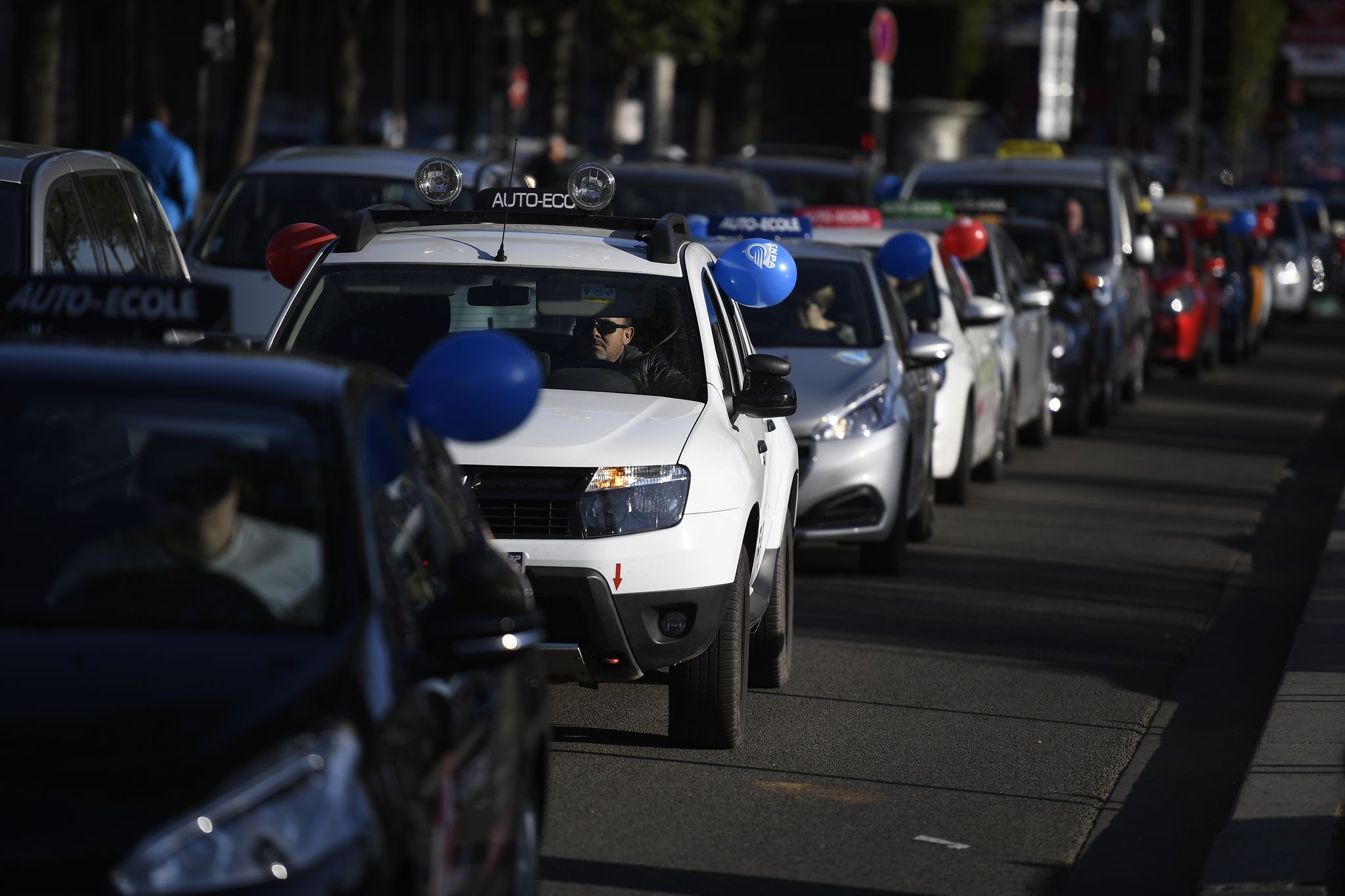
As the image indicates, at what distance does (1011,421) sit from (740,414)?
9022mm

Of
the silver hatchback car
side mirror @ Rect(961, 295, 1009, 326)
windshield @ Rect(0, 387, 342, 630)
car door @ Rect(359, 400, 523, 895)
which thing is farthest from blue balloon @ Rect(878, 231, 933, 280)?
windshield @ Rect(0, 387, 342, 630)

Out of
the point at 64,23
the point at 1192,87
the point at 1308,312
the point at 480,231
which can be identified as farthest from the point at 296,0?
the point at 480,231

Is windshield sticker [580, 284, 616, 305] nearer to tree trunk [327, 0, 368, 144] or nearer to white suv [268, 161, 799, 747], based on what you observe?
white suv [268, 161, 799, 747]

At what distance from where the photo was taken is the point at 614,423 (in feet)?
24.0

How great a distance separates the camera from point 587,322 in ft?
26.0

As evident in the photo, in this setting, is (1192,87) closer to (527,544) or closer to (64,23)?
(64,23)

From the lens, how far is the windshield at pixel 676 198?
52.6 feet

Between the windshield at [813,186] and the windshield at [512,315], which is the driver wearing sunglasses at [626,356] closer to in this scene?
the windshield at [512,315]

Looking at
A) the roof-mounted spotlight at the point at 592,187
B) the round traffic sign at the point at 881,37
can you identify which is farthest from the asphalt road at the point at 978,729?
the round traffic sign at the point at 881,37

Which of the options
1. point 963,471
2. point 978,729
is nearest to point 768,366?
point 978,729

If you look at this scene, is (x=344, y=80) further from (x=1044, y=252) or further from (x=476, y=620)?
(x=476, y=620)

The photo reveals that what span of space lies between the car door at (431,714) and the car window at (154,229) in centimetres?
497

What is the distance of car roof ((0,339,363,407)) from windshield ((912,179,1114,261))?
16.3 metres

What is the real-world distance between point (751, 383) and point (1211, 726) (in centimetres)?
204
